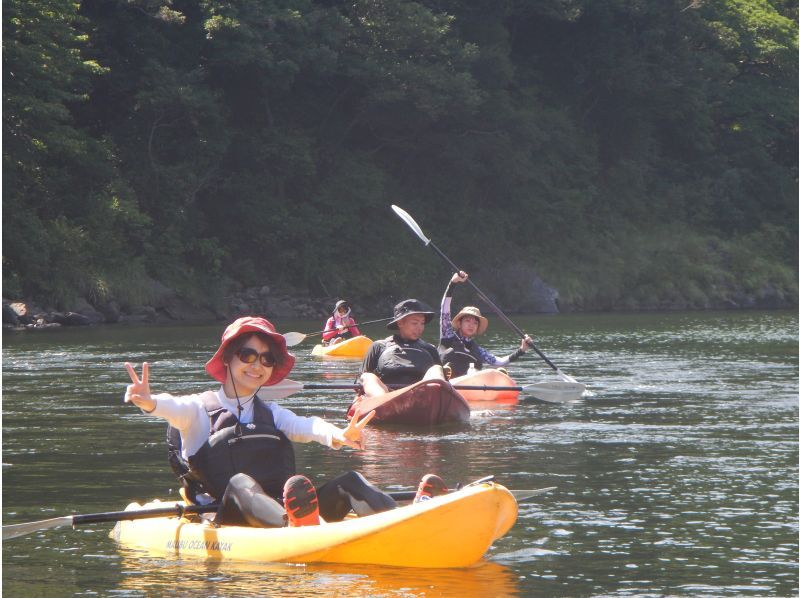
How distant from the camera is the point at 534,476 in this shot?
9.97m

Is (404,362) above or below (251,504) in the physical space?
above

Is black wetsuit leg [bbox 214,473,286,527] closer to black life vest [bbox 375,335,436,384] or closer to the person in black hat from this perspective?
the person in black hat

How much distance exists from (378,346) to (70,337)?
597 inches

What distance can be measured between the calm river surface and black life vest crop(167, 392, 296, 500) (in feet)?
1.43

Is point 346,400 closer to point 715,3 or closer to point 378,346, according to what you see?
point 378,346

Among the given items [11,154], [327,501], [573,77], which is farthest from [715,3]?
[327,501]

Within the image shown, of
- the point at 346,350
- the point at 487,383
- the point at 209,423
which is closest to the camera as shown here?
the point at 209,423

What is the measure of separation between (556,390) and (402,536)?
800 cm

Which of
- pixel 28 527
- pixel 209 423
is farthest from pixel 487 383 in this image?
pixel 28 527

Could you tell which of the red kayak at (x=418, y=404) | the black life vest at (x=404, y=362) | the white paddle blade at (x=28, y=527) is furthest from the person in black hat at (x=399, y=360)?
the white paddle blade at (x=28, y=527)

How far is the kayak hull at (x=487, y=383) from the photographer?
1493 cm

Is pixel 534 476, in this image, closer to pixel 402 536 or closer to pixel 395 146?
pixel 402 536

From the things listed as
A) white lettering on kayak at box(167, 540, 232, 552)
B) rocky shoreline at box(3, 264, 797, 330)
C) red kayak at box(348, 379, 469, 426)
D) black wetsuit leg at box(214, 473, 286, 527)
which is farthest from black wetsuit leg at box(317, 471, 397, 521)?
rocky shoreline at box(3, 264, 797, 330)

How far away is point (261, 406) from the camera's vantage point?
706cm
